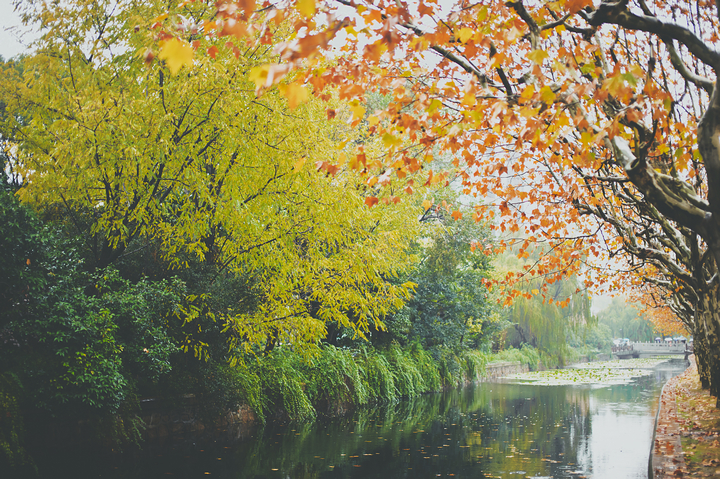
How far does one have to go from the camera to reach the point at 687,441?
799 centimetres

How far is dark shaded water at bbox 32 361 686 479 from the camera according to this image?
325 inches

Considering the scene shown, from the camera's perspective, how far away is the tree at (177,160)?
956cm

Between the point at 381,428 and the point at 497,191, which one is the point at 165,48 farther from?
the point at 381,428

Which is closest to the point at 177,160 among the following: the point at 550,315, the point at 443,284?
the point at 443,284

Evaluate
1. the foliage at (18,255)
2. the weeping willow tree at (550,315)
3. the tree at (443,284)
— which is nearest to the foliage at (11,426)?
the foliage at (18,255)

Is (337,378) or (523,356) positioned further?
(523,356)

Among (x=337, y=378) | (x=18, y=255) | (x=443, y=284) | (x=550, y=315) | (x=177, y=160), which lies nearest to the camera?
(x=18, y=255)

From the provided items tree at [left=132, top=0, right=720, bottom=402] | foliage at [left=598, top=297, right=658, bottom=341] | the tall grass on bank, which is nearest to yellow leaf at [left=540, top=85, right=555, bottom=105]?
tree at [left=132, top=0, right=720, bottom=402]

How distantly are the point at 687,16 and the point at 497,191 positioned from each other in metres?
3.74

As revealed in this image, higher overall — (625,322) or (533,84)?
(533,84)

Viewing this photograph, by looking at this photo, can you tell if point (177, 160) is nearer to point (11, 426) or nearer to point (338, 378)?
point (11, 426)

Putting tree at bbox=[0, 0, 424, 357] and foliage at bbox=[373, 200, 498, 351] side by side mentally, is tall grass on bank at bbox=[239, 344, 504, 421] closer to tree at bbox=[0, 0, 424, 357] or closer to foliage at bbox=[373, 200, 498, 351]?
foliage at bbox=[373, 200, 498, 351]

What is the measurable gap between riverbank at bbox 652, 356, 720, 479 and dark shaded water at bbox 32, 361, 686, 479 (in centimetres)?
55

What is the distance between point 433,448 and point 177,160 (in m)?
7.45
